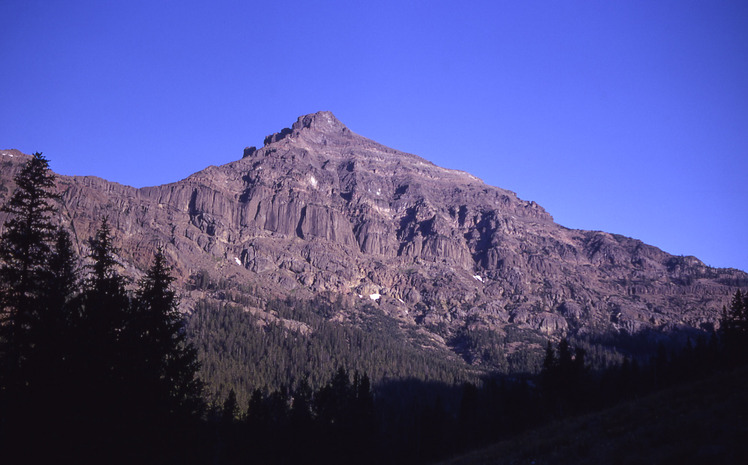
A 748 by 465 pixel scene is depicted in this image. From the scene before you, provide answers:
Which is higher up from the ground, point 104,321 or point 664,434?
point 104,321

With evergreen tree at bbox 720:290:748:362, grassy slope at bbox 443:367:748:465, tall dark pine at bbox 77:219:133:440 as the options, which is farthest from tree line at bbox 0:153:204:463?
evergreen tree at bbox 720:290:748:362

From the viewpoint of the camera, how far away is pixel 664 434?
16531mm

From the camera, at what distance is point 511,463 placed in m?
20.7

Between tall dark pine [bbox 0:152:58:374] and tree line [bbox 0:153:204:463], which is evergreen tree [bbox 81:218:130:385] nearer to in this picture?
tree line [bbox 0:153:204:463]

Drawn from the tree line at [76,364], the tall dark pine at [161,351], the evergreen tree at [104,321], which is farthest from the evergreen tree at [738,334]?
the evergreen tree at [104,321]

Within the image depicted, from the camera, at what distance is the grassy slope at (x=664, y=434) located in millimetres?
14227

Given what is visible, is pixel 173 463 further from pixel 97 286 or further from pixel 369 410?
pixel 369 410

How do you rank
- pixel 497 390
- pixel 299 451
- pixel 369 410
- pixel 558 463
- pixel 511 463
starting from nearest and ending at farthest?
pixel 558 463, pixel 511 463, pixel 299 451, pixel 369 410, pixel 497 390

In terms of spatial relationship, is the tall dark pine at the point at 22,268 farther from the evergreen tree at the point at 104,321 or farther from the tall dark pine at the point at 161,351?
the tall dark pine at the point at 161,351

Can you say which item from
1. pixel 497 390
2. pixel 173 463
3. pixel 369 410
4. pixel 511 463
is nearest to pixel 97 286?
pixel 173 463

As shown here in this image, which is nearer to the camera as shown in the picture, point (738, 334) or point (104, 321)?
point (104, 321)

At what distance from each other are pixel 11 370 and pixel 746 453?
30456 mm

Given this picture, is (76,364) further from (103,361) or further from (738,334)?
(738,334)

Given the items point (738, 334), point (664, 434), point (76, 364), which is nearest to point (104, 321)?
point (76, 364)
